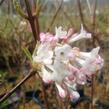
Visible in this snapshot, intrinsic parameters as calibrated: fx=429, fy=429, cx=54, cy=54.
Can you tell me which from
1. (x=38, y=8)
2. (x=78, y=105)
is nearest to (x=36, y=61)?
(x=38, y=8)

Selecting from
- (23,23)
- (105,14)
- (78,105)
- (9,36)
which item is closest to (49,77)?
(23,23)

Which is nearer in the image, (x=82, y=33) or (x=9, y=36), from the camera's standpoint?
(x=82, y=33)

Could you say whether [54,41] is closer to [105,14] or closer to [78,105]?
[78,105]

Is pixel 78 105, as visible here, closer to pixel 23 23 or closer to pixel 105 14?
pixel 23 23

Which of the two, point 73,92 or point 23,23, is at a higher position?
point 73,92

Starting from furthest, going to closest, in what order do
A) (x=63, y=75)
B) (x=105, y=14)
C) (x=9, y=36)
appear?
(x=105, y=14) < (x=9, y=36) < (x=63, y=75)

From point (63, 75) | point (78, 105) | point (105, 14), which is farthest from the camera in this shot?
point (105, 14)

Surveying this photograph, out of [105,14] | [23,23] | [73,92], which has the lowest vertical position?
[105,14]
